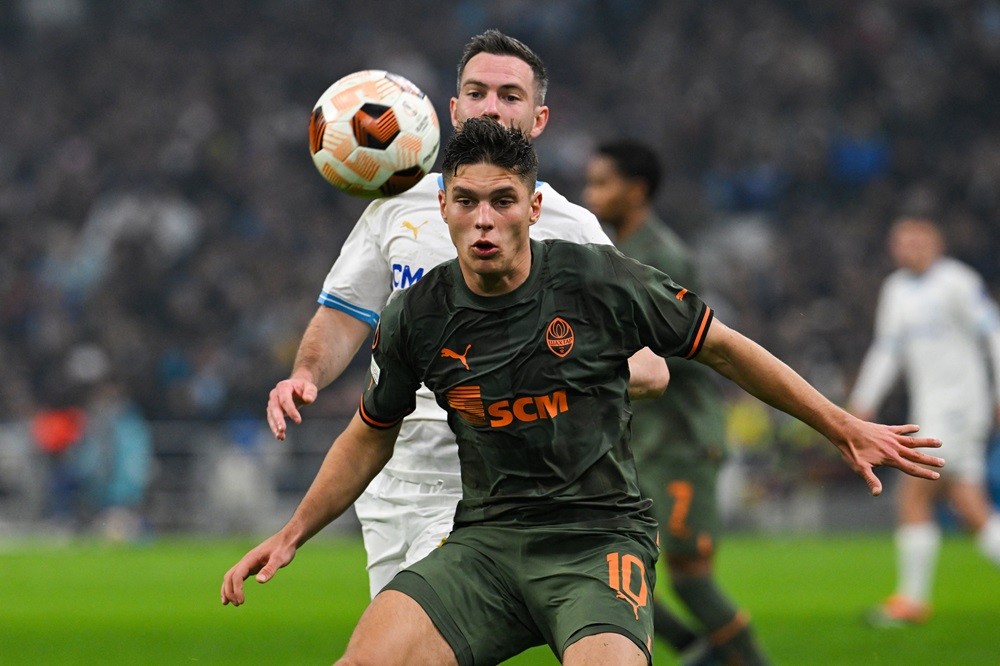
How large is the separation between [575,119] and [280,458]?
7554 mm

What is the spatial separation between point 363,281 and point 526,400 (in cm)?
107

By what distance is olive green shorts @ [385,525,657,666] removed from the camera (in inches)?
160

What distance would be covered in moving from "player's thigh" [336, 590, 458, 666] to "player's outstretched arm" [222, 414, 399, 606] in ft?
1.23

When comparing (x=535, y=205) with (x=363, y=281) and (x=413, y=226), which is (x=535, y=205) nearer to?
(x=413, y=226)

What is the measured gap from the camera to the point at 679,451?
7.35 meters

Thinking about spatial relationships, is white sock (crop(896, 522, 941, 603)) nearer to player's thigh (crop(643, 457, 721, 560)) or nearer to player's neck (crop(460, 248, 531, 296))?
player's thigh (crop(643, 457, 721, 560))

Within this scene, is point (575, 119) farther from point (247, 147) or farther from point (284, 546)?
point (284, 546)

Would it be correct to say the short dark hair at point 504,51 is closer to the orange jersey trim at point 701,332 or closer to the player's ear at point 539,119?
the player's ear at point 539,119

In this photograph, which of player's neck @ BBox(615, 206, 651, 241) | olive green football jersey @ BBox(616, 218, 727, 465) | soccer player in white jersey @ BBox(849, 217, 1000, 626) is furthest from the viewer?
soccer player in white jersey @ BBox(849, 217, 1000, 626)

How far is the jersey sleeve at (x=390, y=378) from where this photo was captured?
433cm

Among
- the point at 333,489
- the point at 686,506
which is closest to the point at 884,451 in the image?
the point at 333,489

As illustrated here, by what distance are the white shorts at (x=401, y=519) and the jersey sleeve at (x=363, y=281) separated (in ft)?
1.80

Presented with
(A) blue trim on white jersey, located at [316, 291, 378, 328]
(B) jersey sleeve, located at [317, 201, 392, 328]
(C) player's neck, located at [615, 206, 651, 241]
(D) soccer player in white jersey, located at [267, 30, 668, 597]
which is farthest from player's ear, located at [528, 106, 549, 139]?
(C) player's neck, located at [615, 206, 651, 241]

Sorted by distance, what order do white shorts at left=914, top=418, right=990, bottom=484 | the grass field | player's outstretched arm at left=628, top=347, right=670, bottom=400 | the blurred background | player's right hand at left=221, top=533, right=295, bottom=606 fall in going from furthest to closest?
the blurred background
white shorts at left=914, top=418, right=990, bottom=484
the grass field
player's outstretched arm at left=628, top=347, right=670, bottom=400
player's right hand at left=221, top=533, right=295, bottom=606
